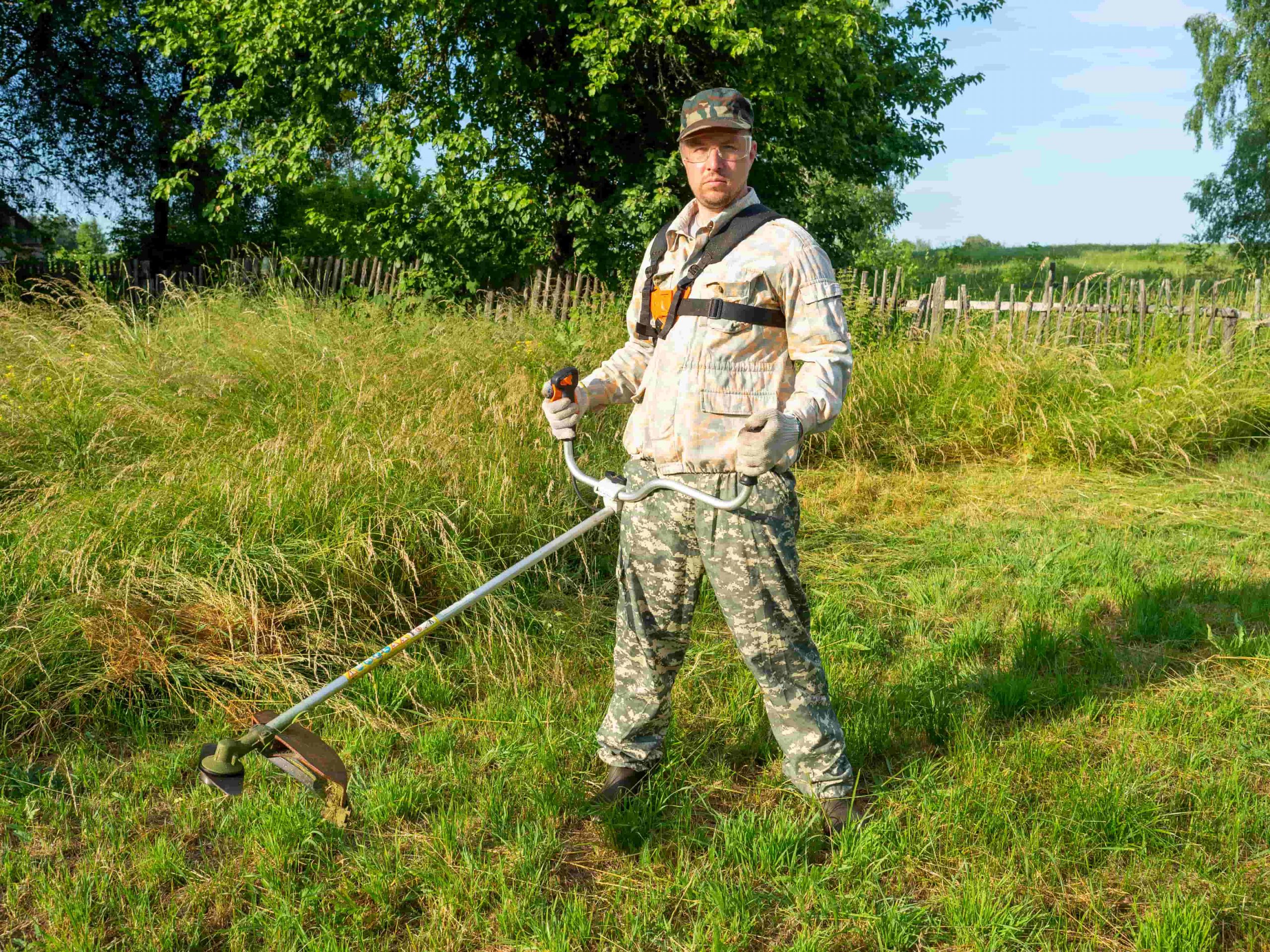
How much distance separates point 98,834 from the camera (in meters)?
2.94

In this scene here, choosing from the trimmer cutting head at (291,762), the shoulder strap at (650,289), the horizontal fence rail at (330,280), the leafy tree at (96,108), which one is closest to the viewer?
the trimmer cutting head at (291,762)

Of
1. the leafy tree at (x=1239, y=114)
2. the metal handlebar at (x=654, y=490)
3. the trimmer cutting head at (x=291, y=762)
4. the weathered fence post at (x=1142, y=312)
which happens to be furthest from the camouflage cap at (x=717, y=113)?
the leafy tree at (x=1239, y=114)

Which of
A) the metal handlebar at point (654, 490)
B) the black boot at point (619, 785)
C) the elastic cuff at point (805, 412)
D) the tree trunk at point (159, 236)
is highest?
the tree trunk at point (159, 236)

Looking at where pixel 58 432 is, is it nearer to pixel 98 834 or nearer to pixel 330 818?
pixel 98 834

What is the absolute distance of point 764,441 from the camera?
94.8 inches

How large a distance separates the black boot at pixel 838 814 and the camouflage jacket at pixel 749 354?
1.05m

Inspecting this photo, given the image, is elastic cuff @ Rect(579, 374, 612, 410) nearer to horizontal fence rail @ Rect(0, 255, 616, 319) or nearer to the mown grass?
the mown grass

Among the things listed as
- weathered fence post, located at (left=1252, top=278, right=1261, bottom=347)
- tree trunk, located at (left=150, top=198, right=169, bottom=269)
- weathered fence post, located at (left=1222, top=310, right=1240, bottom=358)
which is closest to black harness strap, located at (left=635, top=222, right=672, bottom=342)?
weathered fence post, located at (left=1222, top=310, right=1240, bottom=358)

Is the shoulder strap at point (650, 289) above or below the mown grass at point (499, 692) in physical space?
above

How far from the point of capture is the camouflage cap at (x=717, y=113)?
2.69 meters

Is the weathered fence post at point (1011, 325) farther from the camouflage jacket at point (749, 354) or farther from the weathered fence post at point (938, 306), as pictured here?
the camouflage jacket at point (749, 354)

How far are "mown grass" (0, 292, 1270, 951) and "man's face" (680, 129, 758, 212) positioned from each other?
5.99 ft

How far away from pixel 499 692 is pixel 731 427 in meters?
1.66

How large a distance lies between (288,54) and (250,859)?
11.2m
